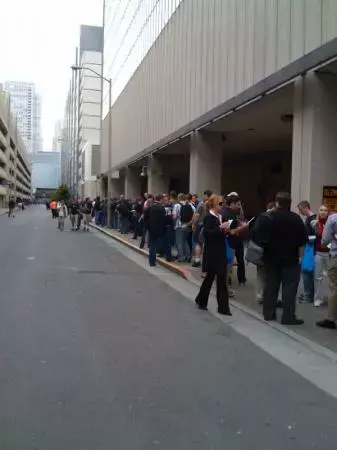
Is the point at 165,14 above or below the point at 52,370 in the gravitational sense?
above

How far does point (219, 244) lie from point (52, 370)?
4.01 meters

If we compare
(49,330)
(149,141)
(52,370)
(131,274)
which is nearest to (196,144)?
(131,274)

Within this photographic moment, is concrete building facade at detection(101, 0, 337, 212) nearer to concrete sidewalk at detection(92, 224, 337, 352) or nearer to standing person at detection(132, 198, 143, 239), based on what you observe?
concrete sidewalk at detection(92, 224, 337, 352)

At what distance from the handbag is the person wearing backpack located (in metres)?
5.71

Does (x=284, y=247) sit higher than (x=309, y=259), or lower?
higher

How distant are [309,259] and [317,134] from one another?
10.2ft

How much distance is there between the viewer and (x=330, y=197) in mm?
11797

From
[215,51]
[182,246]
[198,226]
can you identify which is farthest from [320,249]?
[215,51]

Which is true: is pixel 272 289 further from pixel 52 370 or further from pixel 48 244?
pixel 48 244

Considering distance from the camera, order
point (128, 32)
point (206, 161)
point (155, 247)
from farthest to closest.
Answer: point (128, 32) → point (206, 161) → point (155, 247)

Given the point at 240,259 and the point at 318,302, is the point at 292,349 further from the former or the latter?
the point at 240,259

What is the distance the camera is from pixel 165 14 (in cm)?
2741

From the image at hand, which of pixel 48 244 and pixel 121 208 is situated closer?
pixel 48 244

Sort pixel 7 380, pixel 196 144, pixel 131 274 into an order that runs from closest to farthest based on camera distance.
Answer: pixel 7 380, pixel 131 274, pixel 196 144
